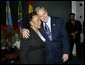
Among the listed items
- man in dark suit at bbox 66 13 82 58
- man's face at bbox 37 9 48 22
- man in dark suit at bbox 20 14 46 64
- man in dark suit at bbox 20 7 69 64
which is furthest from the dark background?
man in dark suit at bbox 20 14 46 64

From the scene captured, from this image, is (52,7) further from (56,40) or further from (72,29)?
(56,40)

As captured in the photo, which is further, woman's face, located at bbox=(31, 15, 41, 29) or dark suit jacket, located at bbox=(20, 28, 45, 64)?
woman's face, located at bbox=(31, 15, 41, 29)

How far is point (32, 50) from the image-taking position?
4.02 m

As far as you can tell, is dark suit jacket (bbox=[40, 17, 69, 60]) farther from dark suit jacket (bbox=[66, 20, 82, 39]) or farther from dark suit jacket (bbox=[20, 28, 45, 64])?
dark suit jacket (bbox=[66, 20, 82, 39])

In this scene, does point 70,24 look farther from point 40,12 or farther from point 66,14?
point 40,12

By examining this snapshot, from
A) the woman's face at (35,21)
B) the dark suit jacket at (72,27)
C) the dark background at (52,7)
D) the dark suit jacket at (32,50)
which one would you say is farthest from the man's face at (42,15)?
the dark background at (52,7)

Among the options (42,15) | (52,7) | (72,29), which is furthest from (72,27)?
(42,15)

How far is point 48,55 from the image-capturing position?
4.70 meters

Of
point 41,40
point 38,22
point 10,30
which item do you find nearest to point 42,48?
point 41,40

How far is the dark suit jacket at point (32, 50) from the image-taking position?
156 inches

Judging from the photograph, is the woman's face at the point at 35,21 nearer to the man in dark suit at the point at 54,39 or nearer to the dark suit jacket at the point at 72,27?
the man in dark suit at the point at 54,39

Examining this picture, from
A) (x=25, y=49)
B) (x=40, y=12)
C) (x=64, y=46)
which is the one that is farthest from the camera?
(x=64, y=46)

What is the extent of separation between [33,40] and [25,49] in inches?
7.4

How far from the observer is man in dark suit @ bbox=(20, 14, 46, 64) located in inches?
156
